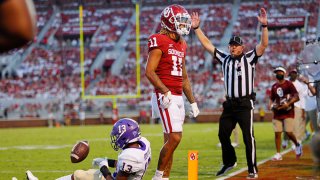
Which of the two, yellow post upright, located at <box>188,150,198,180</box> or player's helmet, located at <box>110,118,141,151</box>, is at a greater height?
player's helmet, located at <box>110,118,141,151</box>

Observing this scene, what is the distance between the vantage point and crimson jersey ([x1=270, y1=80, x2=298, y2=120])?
11.6 meters

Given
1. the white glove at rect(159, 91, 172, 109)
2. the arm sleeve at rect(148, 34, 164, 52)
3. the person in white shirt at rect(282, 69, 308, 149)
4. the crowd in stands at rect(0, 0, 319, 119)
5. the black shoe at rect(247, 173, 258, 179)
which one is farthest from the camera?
the crowd in stands at rect(0, 0, 319, 119)

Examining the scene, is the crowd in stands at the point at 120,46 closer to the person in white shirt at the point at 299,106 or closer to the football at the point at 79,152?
the person in white shirt at the point at 299,106

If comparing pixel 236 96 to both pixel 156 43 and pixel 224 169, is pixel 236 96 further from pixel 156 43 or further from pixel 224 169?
pixel 156 43

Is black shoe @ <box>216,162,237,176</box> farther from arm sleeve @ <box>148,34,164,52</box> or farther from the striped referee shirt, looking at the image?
arm sleeve @ <box>148,34,164,52</box>

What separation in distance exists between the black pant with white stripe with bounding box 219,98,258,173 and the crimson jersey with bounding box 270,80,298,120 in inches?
→ 122

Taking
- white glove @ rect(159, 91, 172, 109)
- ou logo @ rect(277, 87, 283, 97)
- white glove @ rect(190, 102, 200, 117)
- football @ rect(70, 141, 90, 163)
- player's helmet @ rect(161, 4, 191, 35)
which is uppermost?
player's helmet @ rect(161, 4, 191, 35)

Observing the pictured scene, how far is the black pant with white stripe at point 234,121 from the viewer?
8.49m

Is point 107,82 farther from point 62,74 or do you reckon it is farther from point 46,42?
point 46,42

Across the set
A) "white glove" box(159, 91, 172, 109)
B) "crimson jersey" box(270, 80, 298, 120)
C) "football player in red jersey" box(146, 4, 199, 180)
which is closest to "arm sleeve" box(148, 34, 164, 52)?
"football player in red jersey" box(146, 4, 199, 180)

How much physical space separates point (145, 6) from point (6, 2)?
37.1m

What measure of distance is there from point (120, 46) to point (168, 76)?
31.6 m

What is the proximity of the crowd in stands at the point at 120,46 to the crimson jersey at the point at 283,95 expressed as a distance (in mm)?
19418

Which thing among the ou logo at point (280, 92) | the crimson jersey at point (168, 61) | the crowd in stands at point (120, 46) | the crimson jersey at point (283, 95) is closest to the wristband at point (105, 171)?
the crimson jersey at point (168, 61)
